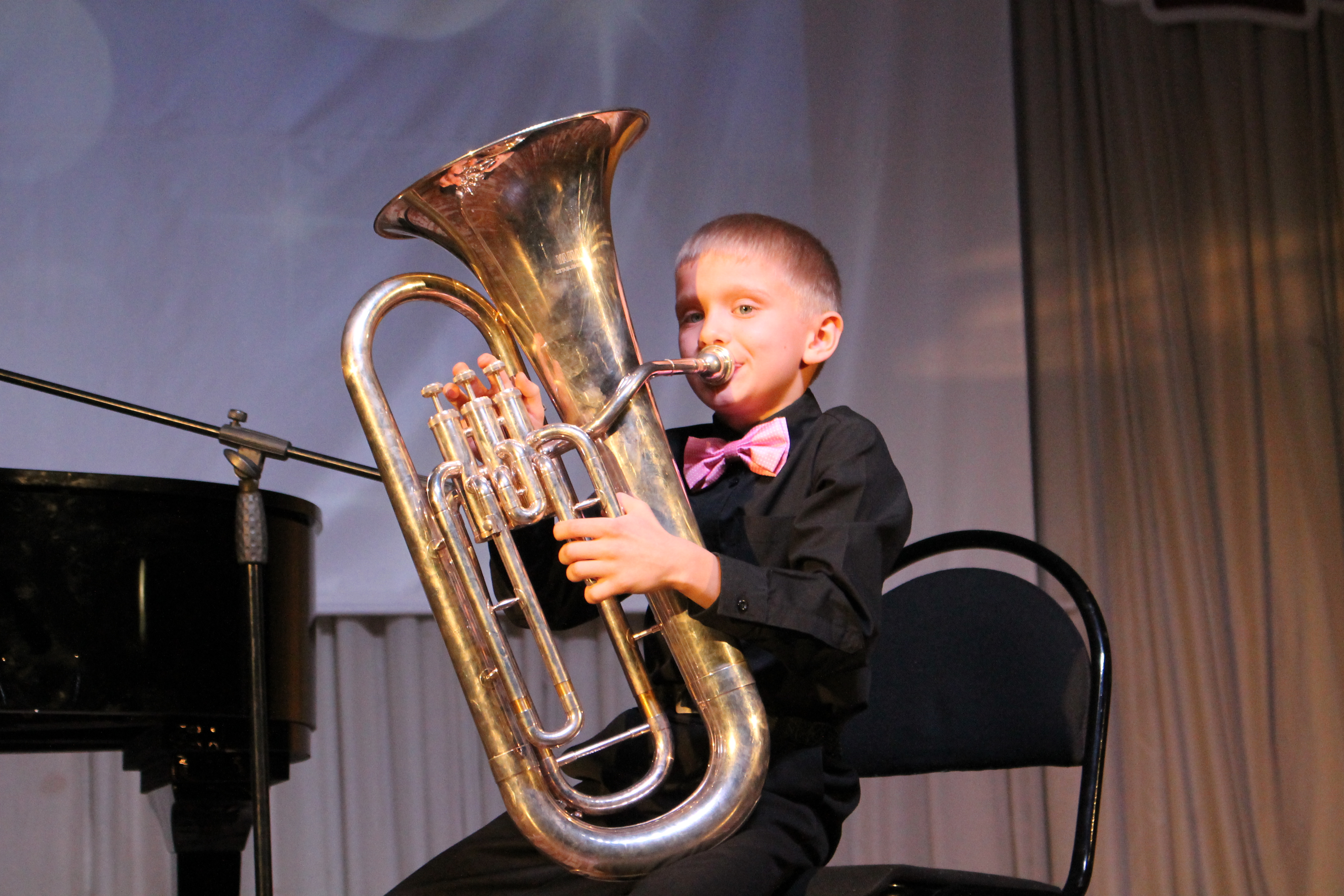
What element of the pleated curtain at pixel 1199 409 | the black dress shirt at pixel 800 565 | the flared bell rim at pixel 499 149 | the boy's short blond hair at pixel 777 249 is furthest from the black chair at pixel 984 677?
the pleated curtain at pixel 1199 409

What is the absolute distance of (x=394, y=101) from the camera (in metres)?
2.85

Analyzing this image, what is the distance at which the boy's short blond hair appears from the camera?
4.92 ft

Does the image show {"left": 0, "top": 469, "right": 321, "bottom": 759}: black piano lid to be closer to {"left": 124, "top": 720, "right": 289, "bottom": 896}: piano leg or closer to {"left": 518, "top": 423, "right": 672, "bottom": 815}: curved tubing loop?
{"left": 124, "top": 720, "right": 289, "bottom": 896}: piano leg

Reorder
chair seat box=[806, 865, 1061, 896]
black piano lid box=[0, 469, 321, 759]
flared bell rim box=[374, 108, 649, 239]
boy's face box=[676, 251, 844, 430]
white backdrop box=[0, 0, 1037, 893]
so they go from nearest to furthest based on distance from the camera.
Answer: chair seat box=[806, 865, 1061, 896], flared bell rim box=[374, 108, 649, 239], boy's face box=[676, 251, 844, 430], black piano lid box=[0, 469, 321, 759], white backdrop box=[0, 0, 1037, 893]

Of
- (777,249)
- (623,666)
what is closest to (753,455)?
(777,249)

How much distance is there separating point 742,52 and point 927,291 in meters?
0.74

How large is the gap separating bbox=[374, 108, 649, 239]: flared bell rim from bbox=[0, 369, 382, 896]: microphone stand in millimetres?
348

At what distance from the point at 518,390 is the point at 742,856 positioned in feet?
1.69

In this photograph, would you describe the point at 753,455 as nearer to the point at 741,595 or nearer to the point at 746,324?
the point at 746,324

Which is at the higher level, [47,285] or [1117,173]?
[1117,173]

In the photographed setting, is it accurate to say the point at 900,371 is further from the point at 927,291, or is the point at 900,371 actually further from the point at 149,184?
the point at 149,184

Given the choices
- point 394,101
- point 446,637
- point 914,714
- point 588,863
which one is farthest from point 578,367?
point 394,101

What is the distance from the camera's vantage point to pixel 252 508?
157 centimetres

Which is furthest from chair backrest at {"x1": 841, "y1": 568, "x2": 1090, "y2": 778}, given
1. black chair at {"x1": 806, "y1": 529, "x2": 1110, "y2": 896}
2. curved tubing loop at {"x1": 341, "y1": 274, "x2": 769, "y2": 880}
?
curved tubing loop at {"x1": 341, "y1": 274, "x2": 769, "y2": 880}
